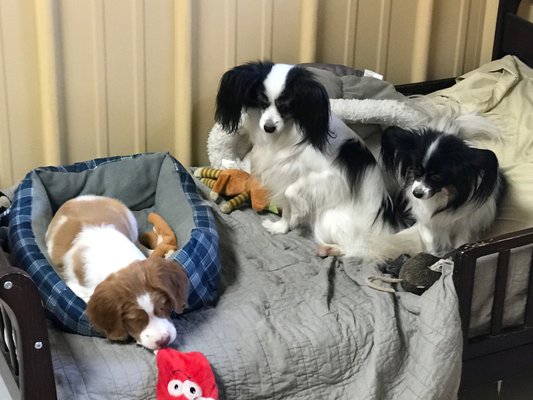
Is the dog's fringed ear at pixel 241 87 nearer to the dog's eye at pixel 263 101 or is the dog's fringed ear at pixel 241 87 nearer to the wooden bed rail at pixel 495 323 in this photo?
the dog's eye at pixel 263 101

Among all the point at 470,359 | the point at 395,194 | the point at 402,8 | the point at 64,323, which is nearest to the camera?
the point at 64,323

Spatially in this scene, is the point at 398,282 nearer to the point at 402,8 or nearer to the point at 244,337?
the point at 244,337

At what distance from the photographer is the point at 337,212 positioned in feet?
8.23

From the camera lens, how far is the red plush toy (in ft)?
5.91

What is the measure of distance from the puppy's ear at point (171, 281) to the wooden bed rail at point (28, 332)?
312mm

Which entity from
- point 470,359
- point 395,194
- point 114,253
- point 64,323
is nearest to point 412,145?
point 395,194

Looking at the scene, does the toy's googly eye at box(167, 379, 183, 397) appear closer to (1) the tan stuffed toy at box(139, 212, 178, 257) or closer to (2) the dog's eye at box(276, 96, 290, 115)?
(1) the tan stuffed toy at box(139, 212, 178, 257)

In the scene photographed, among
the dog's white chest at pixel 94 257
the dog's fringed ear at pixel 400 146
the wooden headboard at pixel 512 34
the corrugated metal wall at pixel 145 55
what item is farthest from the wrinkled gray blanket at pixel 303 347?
the wooden headboard at pixel 512 34

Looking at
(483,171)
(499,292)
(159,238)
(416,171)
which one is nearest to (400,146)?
(416,171)

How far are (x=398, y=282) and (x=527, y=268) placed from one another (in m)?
0.36

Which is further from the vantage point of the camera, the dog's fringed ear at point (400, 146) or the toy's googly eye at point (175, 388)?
the dog's fringed ear at point (400, 146)

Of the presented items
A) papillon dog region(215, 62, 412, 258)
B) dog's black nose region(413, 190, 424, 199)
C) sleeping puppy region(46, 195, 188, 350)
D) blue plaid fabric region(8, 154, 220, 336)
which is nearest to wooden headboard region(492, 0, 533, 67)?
papillon dog region(215, 62, 412, 258)

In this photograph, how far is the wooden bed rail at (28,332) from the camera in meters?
1.58

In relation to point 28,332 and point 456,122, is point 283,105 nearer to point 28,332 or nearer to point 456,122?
point 456,122
